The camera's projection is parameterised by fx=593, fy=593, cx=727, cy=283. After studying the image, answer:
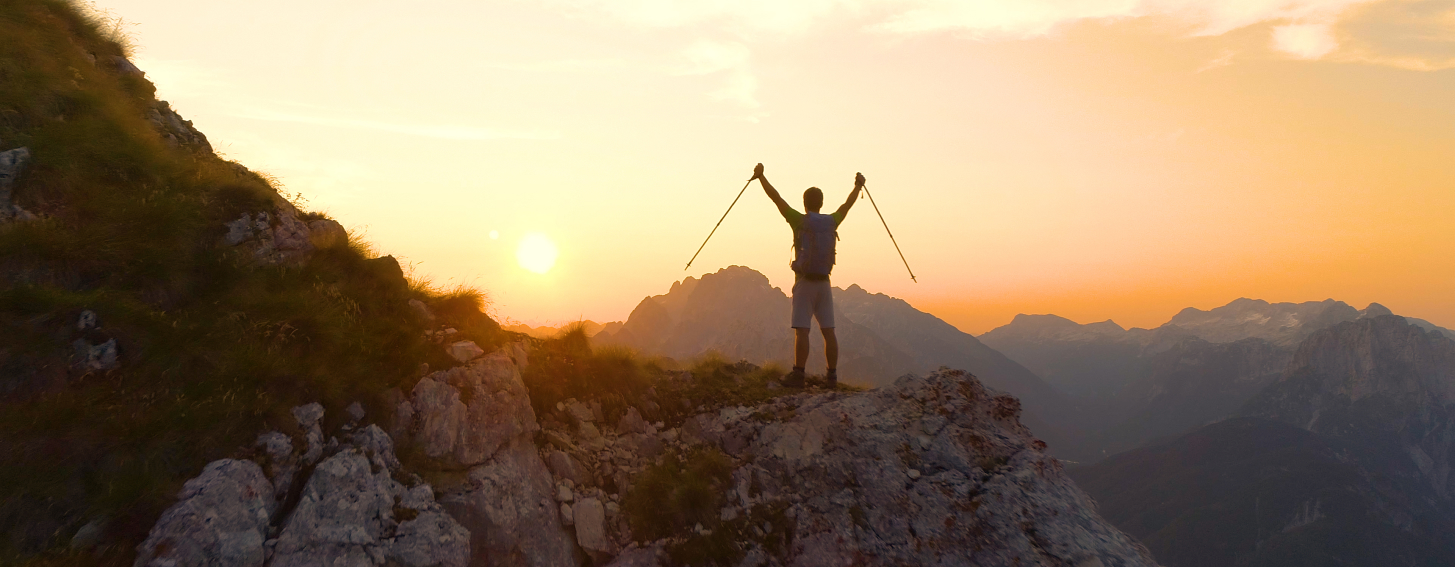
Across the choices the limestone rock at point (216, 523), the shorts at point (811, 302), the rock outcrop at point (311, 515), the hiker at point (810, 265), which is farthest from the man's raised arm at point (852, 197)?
the limestone rock at point (216, 523)

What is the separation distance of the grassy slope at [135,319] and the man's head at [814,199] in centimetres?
646

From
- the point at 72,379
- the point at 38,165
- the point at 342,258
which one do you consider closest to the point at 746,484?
the point at 342,258

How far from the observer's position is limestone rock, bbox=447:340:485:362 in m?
8.80

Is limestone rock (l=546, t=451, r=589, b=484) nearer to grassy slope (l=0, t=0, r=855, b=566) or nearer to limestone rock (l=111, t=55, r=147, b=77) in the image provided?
grassy slope (l=0, t=0, r=855, b=566)

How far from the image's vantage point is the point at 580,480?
29.0 ft

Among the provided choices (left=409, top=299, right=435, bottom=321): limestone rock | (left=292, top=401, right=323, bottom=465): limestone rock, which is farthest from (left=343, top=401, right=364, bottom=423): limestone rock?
(left=409, top=299, right=435, bottom=321): limestone rock

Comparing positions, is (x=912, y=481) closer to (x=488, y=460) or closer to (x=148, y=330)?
(x=488, y=460)

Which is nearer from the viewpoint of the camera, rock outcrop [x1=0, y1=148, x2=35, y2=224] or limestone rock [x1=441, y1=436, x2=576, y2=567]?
rock outcrop [x1=0, y1=148, x2=35, y2=224]

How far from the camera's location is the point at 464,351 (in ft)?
29.2

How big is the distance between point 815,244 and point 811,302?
1.17 m

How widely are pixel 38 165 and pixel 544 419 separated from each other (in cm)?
730

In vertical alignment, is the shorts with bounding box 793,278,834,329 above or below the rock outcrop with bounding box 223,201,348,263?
below

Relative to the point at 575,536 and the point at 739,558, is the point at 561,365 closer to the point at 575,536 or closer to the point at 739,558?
the point at 575,536

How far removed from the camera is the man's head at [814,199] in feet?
39.8
